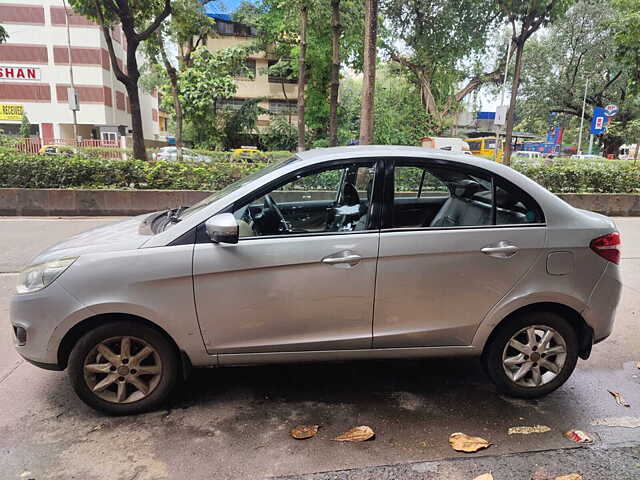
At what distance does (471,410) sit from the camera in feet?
10.0

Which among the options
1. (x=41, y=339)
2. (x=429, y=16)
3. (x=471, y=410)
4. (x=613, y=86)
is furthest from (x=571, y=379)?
(x=613, y=86)

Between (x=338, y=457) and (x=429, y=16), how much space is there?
24.1 meters

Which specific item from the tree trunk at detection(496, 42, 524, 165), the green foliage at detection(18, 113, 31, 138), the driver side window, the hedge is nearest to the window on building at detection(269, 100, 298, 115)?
the green foliage at detection(18, 113, 31, 138)

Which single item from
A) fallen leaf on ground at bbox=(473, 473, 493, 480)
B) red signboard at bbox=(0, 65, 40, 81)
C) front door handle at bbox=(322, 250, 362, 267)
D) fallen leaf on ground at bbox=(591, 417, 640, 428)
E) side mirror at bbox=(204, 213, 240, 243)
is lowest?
fallen leaf on ground at bbox=(591, 417, 640, 428)

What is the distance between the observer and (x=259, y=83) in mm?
33094

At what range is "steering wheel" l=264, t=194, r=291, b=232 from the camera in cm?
305

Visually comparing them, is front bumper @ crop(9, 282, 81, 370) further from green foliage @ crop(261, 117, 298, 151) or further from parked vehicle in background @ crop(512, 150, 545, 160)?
green foliage @ crop(261, 117, 298, 151)

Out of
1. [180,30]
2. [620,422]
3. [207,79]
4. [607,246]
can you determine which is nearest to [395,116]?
[207,79]

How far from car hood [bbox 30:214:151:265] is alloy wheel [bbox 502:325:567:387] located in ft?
8.40

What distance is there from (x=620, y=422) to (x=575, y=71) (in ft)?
102

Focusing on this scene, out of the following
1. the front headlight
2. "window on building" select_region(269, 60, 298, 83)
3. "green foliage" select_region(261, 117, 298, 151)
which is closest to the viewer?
the front headlight

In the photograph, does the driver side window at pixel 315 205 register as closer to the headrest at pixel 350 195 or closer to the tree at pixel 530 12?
the headrest at pixel 350 195

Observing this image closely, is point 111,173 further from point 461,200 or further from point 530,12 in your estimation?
point 530,12

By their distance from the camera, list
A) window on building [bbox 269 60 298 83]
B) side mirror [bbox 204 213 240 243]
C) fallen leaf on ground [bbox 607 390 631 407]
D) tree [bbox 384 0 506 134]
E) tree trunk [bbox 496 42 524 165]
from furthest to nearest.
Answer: window on building [bbox 269 60 298 83], tree [bbox 384 0 506 134], tree trunk [bbox 496 42 524 165], fallen leaf on ground [bbox 607 390 631 407], side mirror [bbox 204 213 240 243]
